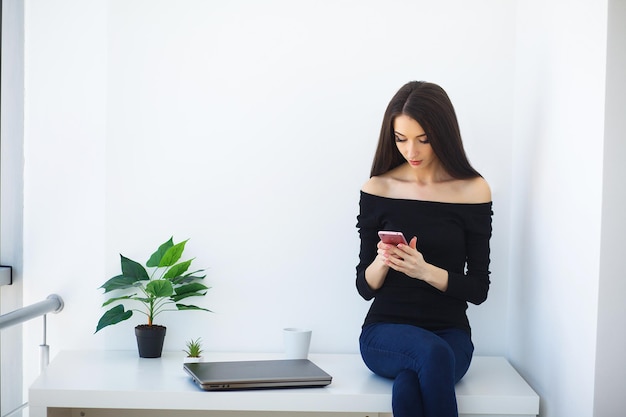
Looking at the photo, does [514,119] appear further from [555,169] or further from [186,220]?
[186,220]

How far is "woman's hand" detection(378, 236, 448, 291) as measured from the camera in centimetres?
225

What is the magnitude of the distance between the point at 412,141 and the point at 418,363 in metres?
0.70

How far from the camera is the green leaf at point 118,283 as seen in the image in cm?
255

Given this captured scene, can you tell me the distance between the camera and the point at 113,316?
2.54m

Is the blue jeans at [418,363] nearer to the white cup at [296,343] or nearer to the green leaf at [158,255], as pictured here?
the white cup at [296,343]

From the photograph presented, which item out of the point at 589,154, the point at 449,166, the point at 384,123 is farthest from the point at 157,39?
the point at 589,154

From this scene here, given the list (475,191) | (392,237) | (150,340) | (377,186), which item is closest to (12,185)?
(150,340)

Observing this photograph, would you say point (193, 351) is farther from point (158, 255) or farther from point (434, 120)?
point (434, 120)

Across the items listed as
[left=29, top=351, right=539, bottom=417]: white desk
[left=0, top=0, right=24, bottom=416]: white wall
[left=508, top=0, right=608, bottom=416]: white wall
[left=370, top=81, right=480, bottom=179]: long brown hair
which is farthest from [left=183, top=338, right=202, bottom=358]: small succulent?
[left=508, top=0, right=608, bottom=416]: white wall

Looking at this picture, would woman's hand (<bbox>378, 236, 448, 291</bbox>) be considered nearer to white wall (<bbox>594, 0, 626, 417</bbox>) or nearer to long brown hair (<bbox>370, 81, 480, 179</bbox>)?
long brown hair (<bbox>370, 81, 480, 179</bbox>)

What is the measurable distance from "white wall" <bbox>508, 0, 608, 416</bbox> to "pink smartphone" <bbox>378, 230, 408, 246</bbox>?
1.50 ft

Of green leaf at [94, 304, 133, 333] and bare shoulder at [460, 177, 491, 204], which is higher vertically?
bare shoulder at [460, 177, 491, 204]

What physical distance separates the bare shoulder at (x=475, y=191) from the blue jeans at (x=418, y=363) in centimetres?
42

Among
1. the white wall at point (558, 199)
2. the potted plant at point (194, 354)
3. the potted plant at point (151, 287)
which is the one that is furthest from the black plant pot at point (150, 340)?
the white wall at point (558, 199)
